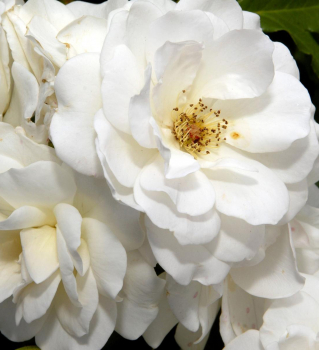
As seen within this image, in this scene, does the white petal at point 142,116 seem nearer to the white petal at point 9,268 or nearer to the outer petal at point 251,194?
the outer petal at point 251,194

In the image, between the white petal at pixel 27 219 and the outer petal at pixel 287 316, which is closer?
the white petal at pixel 27 219

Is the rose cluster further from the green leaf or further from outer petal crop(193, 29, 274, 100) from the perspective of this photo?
the green leaf

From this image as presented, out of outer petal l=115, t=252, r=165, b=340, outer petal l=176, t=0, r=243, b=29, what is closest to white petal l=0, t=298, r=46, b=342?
outer petal l=115, t=252, r=165, b=340

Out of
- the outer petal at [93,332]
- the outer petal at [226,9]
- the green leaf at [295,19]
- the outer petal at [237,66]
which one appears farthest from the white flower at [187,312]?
the green leaf at [295,19]

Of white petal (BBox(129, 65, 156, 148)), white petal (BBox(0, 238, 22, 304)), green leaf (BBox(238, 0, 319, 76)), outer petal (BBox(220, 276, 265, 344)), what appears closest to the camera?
white petal (BBox(129, 65, 156, 148))

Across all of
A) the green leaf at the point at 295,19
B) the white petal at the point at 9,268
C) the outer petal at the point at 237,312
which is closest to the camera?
the white petal at the point at 9,268

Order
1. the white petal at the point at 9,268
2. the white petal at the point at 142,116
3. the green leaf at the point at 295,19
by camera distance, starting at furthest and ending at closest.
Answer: the green leaf at the point at 295,19
the white petal at the point at 9,268
the white petal at the point at 142,116

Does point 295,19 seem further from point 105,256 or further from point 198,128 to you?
point 105,256

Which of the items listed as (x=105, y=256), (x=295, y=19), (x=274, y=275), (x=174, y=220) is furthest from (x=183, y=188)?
(x=295, y=19)
